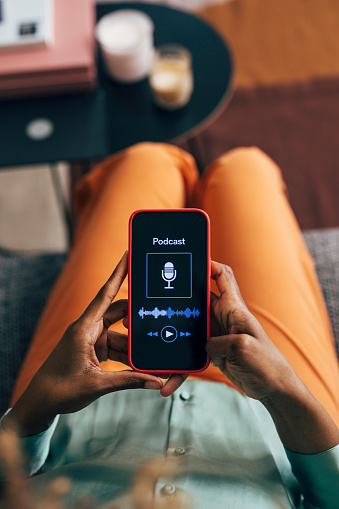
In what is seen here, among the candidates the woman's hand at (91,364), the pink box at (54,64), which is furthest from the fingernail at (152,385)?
the pink box at (54,64)

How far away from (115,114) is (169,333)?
638 millimetres

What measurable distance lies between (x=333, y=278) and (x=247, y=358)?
453 mm

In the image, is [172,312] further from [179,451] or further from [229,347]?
[179,451]

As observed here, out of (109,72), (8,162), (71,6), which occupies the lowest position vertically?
(8,162)

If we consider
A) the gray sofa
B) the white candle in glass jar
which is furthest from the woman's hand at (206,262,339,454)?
the white candle in glass jar

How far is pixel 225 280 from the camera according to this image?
0.37 m

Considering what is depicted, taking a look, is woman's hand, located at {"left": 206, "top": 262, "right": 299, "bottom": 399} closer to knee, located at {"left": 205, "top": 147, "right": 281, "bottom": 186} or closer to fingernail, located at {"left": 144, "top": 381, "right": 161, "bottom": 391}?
Answer: fingernail, located at {"left": 144, "top": 381, "right": 161, "bottom": 391}

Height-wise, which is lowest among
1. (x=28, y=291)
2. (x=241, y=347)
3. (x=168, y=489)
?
(x=28, y=291)

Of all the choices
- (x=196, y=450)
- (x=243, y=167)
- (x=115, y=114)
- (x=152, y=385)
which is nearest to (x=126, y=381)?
(x=152, y=385)

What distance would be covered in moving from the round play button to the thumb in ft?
0.11

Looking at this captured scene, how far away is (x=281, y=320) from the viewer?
532mm

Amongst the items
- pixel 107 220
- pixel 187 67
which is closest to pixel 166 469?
pixel 107 220

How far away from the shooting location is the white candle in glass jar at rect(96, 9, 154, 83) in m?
0.88

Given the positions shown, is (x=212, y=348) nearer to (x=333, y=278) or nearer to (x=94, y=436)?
(x=94, y=436)
